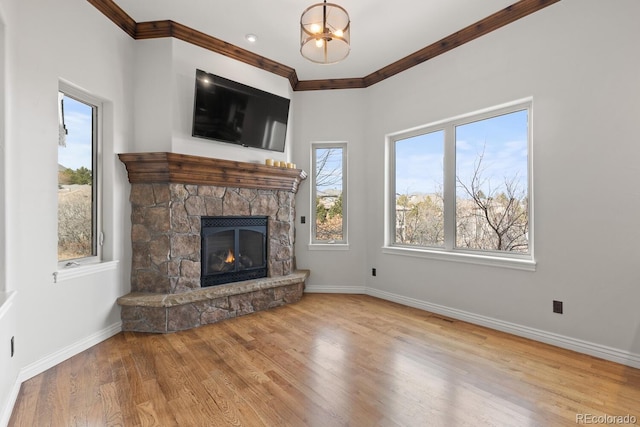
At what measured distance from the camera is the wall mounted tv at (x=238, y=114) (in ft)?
10.4

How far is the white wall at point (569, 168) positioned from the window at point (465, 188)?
0.17 m

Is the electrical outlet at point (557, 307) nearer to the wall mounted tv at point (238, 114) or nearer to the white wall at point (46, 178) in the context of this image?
the wall mounted tv at point (238, 114)

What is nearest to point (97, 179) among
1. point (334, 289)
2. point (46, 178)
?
point (46, 178)

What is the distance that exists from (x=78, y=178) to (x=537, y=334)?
4314mm

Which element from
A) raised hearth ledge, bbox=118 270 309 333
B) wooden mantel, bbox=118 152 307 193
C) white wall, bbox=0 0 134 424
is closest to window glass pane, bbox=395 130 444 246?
wooden mantel, bbox=118 152 307 193

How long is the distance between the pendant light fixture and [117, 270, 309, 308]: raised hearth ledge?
2469 mm

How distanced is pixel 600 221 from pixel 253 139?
11.1ft

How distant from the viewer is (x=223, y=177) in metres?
3.32

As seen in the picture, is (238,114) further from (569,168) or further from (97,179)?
(569,168)

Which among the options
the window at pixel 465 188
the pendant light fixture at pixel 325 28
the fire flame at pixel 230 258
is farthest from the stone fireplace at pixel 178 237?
the window at pixel 465 188

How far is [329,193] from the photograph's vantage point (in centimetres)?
441

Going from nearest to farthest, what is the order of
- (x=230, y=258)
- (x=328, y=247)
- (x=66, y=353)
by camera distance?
(x=66, y=353)
(x=230, y=258)
(x=328, y=247)

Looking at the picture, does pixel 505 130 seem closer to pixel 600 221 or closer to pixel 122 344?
pixel 600 221

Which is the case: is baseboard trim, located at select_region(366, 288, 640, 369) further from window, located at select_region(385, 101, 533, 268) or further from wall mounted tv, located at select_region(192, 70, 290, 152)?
wall mounted tv, located at select_region(192, 70, 290, 152)
